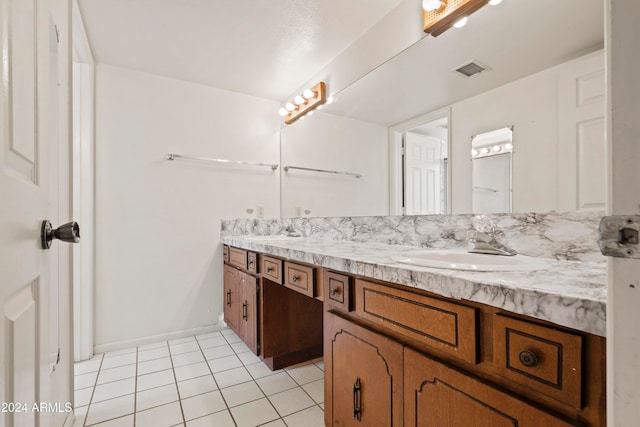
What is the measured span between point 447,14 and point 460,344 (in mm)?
1368

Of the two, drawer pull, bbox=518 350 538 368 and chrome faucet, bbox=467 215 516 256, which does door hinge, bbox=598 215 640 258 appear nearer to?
drawer pull, bbox=518 350 538 368

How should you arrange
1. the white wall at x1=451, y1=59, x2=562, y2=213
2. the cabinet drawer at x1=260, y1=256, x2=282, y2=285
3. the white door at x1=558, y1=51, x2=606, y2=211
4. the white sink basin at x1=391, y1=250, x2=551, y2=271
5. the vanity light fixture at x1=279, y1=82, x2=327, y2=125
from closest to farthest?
the white sink basin at x1=391, y1=250, x2=551, y2=271
the white door at x1=558, y1=51, x2=606, y2=211
the white wall at x1=451, y1=59, x2=562, y2=213
the cabinet drawer at x1=260, y1=256, x2=282, y2=285
the vanity light fixture at x1=279, y1=82, x2=327, y2=125

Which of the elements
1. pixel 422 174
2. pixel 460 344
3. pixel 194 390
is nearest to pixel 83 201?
pixel 194 390

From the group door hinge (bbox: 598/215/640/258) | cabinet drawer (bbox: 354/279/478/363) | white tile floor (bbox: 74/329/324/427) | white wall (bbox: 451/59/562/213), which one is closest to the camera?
door hinge (bbox: 598/215/640/258)

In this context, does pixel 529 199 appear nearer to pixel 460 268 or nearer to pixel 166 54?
pixel 460 268

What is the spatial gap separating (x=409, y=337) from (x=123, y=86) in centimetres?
256

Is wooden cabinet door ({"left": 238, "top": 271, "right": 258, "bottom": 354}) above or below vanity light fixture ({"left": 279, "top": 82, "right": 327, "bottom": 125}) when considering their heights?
below

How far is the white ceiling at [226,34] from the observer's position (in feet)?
5.32

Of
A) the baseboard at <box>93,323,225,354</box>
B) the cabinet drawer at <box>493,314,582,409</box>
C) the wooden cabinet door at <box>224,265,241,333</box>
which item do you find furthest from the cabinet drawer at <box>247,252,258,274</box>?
the cabinet drawer at <box>493,314,582,409</box>

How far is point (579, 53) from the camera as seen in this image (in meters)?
0.93

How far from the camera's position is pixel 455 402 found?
68 cm

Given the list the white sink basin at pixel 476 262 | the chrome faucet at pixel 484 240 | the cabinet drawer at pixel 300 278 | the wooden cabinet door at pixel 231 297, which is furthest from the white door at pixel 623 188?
the wooden cabinet door at pixel 231 297

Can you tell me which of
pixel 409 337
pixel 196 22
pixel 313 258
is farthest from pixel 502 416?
pixel 196 22

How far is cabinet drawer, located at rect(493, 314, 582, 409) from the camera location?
493mm
